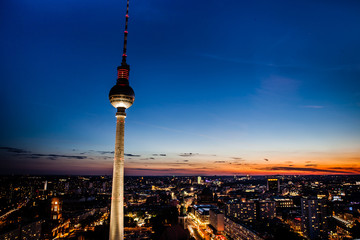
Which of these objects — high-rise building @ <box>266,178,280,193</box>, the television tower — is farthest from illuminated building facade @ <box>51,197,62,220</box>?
high-rise building @ <box>266,178,280,193</box>

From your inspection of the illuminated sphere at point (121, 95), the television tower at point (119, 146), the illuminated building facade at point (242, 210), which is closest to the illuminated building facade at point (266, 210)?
the illuminated building facade at point (242, 210)

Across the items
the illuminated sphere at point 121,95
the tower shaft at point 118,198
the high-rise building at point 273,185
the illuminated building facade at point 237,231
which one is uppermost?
the illuminated sphere at point 121,95

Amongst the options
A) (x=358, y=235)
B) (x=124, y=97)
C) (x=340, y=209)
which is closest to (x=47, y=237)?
(x=124, y=97)

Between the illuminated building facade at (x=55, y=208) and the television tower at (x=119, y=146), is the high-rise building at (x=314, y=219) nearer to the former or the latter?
the television tower at (x=119, y=146)

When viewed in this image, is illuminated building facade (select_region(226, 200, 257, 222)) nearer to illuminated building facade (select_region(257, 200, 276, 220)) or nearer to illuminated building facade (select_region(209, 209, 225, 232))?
illuminated building facade (select_region(257, 200, 276, 220))

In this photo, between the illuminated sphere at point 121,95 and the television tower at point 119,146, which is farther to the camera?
the illuminated sphere at point 121,95

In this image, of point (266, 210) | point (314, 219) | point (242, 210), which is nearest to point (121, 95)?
point (314, 219)

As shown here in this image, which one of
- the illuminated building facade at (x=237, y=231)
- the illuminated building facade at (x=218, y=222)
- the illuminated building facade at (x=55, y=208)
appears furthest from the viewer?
the illuminated building facade at (x=55, y=208)

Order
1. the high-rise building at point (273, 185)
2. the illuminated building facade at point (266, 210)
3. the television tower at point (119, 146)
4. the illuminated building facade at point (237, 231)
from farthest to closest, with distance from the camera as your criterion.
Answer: the high-rise building at point (273, 185)
the illuminated building facade at point (266, 210)
the illuminated building facade at point (237, 231)
the television tower at point (119, 146)
